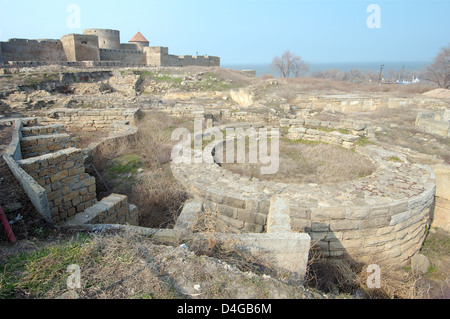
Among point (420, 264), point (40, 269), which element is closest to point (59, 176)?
point (40, 269)

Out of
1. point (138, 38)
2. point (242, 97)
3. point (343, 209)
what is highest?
point (138, 38)

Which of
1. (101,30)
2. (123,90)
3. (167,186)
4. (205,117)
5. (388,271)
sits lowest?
(388,271)

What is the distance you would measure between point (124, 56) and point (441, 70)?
3550cm

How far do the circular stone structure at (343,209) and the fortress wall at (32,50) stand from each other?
29617 mm

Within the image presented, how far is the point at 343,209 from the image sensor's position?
3.90m

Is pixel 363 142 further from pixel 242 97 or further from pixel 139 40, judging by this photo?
pixel 139 40

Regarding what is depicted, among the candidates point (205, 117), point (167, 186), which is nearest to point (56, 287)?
point (167, 186)

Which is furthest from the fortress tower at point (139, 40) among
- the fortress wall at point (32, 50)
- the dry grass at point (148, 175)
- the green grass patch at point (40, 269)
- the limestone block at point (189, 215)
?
the green grass patch at point (40, 269)

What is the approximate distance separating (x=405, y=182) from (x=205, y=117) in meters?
7.78

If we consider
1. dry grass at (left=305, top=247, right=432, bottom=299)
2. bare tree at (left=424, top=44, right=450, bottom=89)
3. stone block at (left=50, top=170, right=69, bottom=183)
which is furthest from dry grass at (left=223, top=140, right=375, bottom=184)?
bare tree at (left=424, top=44, right=450, bottom=89)

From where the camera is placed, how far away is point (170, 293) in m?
2.05

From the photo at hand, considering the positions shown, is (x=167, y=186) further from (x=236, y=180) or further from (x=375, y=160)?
(x=375, y=160)

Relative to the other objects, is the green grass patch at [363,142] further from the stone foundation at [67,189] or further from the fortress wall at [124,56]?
the fortress wall at [124,56]

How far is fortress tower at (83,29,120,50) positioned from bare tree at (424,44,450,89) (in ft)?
125
